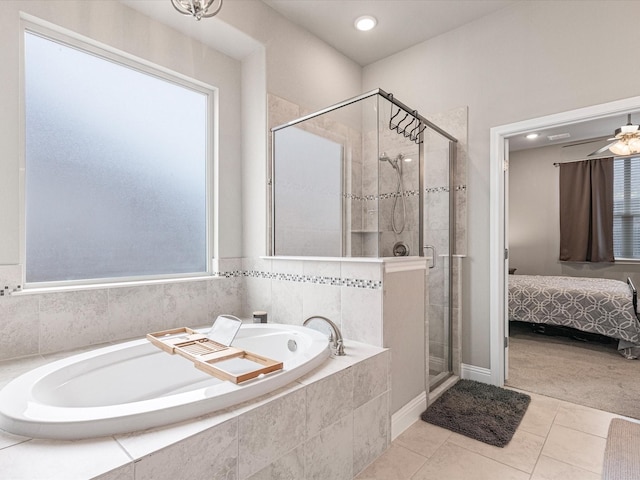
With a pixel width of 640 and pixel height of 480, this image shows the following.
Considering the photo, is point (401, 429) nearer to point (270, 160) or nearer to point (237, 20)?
point (270, 160)

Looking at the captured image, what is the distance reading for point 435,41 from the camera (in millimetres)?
3014

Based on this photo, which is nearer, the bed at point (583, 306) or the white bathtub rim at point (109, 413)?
the white bathtub rim at point (109, 413)

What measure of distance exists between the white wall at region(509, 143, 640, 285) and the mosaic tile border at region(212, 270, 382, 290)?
194 inches

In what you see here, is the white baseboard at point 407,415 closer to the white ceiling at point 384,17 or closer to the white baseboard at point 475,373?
the white baseboard at point 475,373

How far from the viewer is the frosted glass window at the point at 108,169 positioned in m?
1.95

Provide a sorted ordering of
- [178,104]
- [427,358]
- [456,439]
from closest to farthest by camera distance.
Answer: [456,439] → [427,358] → [178,104]

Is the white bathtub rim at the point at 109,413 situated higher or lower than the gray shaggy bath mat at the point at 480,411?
higher

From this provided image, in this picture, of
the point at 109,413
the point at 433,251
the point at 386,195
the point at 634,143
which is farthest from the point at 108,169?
the point at 634,143

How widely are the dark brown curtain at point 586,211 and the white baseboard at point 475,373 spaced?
12.2 ft

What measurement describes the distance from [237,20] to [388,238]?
183cm

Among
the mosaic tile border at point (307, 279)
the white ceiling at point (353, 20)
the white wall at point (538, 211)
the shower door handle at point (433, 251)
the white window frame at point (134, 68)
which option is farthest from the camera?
the white wall at point (538, 211)

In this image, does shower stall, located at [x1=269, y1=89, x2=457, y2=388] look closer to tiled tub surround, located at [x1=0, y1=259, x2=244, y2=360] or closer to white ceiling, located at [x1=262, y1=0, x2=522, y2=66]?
tiled tub surround, located at [x1=0, y1=259, x2=244, y2=360]

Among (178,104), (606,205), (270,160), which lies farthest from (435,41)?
(606,205)

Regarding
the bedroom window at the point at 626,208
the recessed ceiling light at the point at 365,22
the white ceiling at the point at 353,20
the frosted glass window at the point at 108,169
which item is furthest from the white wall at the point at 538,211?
the frosted glass window at the point at 108,169
